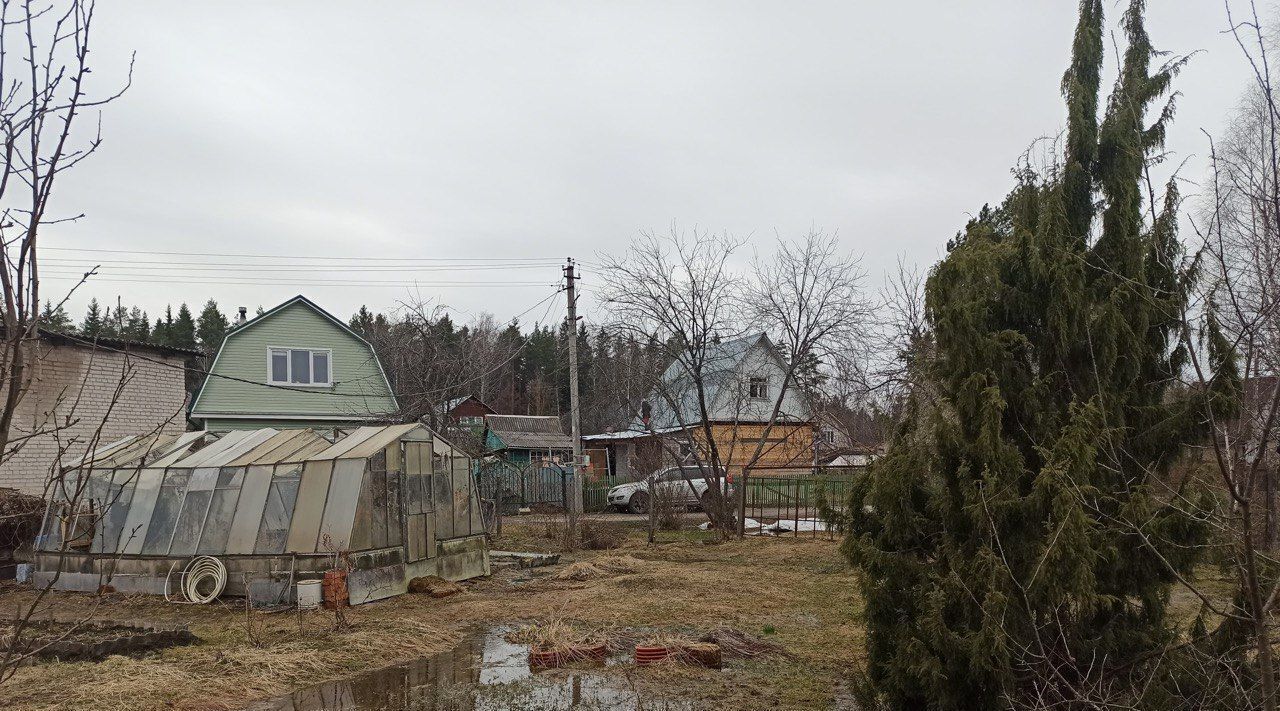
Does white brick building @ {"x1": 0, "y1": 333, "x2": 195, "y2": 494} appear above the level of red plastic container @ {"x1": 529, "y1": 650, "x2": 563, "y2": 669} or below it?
above

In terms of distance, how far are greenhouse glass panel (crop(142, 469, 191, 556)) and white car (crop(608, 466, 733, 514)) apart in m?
11.6

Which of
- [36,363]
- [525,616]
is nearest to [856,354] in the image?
[525,616]

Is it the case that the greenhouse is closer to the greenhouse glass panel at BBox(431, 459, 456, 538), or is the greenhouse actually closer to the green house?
the greenhouse glass panel at BBox(431, 459, 456, 538)

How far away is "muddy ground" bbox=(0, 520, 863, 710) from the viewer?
789 cm

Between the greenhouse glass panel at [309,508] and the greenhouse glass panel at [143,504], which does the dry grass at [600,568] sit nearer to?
the greenhouse glass panel at [309,508]

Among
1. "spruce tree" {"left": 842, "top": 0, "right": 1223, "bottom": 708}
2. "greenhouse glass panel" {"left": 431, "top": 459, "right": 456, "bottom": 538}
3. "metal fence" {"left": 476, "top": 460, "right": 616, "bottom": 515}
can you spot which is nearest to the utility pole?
"metal fence" {"left": 476, "top": 460, "right": 616, "bottom": 515}

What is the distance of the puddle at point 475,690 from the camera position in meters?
7.64

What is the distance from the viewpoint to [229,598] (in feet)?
41.7

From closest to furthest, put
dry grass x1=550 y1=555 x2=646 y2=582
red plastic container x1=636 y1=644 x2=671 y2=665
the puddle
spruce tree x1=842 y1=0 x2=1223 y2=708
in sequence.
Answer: spruce tree x1=842 y1=0 x2=1223 y2=708, the puddle, red plastic container x1=636 y1=644 x2=671 y2=665, dry grass x1=550 y1=555 x2=646 y2=582

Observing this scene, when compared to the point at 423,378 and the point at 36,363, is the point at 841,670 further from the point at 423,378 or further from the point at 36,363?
the point at 423,378

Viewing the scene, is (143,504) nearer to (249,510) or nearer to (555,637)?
(249,510)

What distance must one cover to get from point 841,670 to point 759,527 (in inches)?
519

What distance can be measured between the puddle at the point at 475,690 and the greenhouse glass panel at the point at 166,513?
646cm

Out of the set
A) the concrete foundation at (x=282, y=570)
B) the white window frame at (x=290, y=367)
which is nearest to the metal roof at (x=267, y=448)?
the concrete foundation at (x=282, y=570)
